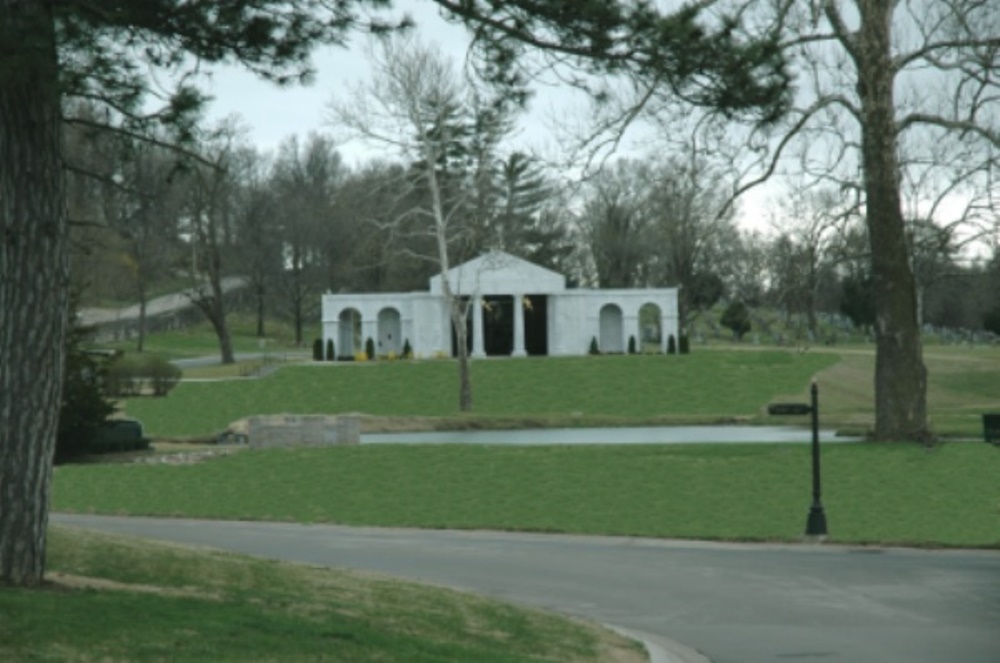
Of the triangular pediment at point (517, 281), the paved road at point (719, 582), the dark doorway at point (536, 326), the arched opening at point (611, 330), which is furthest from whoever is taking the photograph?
the dark doorway at point (536, 326)

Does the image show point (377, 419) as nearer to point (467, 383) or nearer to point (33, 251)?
point (467, 383)

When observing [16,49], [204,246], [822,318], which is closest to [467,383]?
[204,246]

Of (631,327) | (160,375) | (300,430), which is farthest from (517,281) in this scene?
(300,430)

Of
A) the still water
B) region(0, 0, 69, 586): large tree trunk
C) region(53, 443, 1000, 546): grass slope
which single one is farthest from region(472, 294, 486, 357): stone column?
region(0, 0, 69, 586): large tree trunk

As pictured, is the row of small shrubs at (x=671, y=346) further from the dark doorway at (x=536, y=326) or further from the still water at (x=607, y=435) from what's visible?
the still water at (x=607, y=435)

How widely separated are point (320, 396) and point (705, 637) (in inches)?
1817

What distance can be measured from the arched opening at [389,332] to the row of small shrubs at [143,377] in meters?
21.6

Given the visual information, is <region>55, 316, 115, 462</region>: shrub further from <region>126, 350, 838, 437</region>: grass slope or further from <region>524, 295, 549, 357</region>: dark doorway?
<region>524, 295, 549, 357</region>: dark doorway

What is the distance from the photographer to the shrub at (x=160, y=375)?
59469 millimetres

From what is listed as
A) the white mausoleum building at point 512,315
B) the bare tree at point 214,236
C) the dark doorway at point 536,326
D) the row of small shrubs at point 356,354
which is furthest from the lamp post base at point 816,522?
the dark doorway at point 536,326

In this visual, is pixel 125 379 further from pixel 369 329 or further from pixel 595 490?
pixel 595 490

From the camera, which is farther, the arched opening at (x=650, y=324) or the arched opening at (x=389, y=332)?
the arched opening at (x=650, y=324)

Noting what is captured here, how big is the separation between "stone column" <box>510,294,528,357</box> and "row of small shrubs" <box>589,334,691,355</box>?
3.77 metres

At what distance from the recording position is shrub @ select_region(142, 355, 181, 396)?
5947 centimetres
